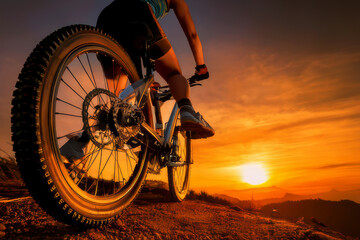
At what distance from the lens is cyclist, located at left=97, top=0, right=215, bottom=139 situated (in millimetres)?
2096

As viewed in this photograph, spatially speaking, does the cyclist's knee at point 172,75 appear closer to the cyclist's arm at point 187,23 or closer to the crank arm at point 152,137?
the cyclist's arm at point 187,23

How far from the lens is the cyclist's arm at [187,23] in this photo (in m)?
2.46

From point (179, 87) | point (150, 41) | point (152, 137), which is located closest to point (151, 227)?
point (152, 137)

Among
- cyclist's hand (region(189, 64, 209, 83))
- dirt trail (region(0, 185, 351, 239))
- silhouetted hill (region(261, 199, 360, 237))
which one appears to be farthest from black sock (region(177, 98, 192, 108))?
silhouetted hill (region(261, 199, 360, 237))

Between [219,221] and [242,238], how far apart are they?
56 cm

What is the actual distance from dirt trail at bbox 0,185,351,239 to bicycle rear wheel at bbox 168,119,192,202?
0.78 meters

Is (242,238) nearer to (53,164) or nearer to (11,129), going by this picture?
(53,164)

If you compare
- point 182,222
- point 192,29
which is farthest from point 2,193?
point 192,29

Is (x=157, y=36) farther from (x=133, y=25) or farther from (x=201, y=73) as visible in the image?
(x=201, y=73)

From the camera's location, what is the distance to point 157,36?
88.4 inches

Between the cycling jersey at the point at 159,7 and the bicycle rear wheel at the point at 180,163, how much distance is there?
166 centimetres

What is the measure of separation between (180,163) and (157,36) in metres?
1.96

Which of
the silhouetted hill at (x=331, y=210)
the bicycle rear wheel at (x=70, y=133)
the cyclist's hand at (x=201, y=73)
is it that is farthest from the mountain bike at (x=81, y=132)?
the silhouetted hill at (x=331, y=210)

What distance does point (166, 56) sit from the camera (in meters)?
2.56
